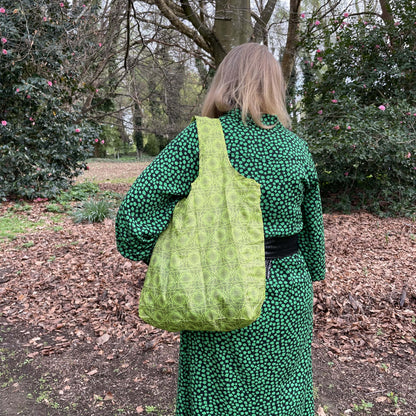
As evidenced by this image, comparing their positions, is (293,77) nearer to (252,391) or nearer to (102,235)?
(102,235)

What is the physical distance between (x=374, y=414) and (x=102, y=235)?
431 cm

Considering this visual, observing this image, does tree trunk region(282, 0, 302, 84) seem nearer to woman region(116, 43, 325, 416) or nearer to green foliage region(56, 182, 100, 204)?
green foliage region(56, 182, 100, 204)

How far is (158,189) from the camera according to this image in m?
1.27

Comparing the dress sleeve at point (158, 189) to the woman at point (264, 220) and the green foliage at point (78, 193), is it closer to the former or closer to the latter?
the woman at point (264, 220)

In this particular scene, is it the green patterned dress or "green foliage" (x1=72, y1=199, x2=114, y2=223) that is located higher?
the green patterned dress

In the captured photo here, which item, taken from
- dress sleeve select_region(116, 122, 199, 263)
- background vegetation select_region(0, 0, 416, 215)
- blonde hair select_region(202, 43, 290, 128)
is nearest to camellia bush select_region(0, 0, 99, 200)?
background vegetation select_region(0, 0, 416, 215)

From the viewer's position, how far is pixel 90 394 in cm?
267

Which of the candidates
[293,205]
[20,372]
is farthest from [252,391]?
[20,372]

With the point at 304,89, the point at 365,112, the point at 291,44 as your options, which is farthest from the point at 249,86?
the point at 304,89

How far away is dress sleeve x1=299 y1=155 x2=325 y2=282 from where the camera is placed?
4.96 feet

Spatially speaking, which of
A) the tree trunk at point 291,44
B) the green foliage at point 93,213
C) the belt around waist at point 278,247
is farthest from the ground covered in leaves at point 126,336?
the tree trunk at point 291,44

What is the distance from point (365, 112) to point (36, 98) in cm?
622

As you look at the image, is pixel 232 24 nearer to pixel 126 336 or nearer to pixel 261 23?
pixel 261 23

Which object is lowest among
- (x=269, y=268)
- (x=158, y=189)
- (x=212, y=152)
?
(x=269, y=268)
